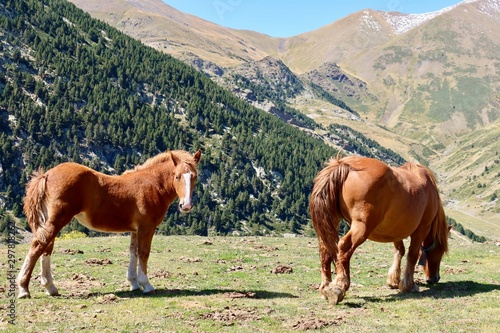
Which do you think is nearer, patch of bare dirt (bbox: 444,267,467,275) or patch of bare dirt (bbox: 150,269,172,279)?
patch of bare dirt (bbox: 150,269,172,279)

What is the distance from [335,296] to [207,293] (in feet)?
12.6

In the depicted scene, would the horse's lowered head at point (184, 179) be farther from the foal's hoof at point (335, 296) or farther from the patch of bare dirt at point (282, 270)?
the patch of bare dirt at point (282, 270)

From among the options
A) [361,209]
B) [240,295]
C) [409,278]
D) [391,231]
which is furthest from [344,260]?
[240,295]

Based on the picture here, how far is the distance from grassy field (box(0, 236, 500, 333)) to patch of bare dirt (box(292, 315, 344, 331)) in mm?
22

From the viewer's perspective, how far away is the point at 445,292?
42.1ft

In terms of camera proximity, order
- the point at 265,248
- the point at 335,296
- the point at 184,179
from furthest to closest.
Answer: the point at 265,248
the point at 184,179
the point at 335,296

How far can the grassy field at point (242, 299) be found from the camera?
932 centimetres

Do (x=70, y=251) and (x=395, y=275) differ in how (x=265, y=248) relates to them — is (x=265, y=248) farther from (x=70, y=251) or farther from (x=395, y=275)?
(x=395, y=275)

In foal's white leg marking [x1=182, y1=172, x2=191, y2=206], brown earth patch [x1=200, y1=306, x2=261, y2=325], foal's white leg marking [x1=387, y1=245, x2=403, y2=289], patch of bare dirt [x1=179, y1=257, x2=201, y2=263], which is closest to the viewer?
brown earth patch [x1=200, y1=306, x2=261, y2=325]

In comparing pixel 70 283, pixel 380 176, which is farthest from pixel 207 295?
pixel 380 176

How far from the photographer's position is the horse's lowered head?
12.0m

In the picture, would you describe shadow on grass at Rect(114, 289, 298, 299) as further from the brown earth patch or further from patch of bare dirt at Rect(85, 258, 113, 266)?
patch of bare dirt at Rect(85, 258, 113, 266)

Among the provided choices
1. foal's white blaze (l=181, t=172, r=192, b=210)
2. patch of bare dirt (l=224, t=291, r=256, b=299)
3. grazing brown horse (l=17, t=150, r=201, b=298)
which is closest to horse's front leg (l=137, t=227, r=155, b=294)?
grazing brown horse (l=17, t=150, r=201, b=298)

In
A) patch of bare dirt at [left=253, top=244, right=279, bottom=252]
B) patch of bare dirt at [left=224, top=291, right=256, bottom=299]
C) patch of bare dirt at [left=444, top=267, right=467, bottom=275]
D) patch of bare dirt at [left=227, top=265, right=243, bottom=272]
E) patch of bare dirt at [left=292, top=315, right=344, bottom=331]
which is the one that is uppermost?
patch of bare dirt at [left=444, top=267, right=467, bottom=275]
